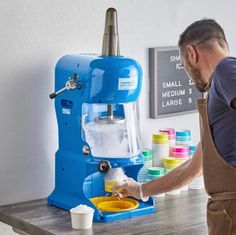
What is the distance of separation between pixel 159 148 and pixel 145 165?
4.2 inches

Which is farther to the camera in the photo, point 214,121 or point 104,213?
point 104,213

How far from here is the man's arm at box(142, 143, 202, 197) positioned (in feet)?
7.93

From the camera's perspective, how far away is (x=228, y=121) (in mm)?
2016

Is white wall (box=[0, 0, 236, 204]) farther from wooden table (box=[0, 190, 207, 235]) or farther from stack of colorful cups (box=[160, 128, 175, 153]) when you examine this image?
stack of colorful cups (box=[160, 128, 175, 153])

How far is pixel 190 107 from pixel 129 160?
2.62 ft

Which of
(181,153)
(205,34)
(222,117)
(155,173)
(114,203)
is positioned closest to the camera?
(222,117)

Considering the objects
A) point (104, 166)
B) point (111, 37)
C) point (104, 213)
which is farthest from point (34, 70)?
point (104, 213)

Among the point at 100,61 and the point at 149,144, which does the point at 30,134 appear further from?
the point at 149,144

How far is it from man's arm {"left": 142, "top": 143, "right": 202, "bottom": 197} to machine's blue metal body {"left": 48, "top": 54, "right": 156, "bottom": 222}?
7cm

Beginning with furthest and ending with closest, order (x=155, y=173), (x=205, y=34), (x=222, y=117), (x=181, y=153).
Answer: (x=181, y=153) < (x=155, y=173) < (x=205, y=34) < (x=222, y=117)

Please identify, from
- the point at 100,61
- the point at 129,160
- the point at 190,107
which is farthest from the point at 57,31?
the point at 190,107

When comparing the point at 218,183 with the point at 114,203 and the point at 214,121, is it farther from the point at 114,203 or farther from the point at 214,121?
the point at 114,203

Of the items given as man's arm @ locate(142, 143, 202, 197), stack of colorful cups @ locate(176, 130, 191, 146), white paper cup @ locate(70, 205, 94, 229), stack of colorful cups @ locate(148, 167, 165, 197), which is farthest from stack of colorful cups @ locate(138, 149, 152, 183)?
white paper cup @ locate(70, 205, 94, 229)

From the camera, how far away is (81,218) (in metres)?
2.21
